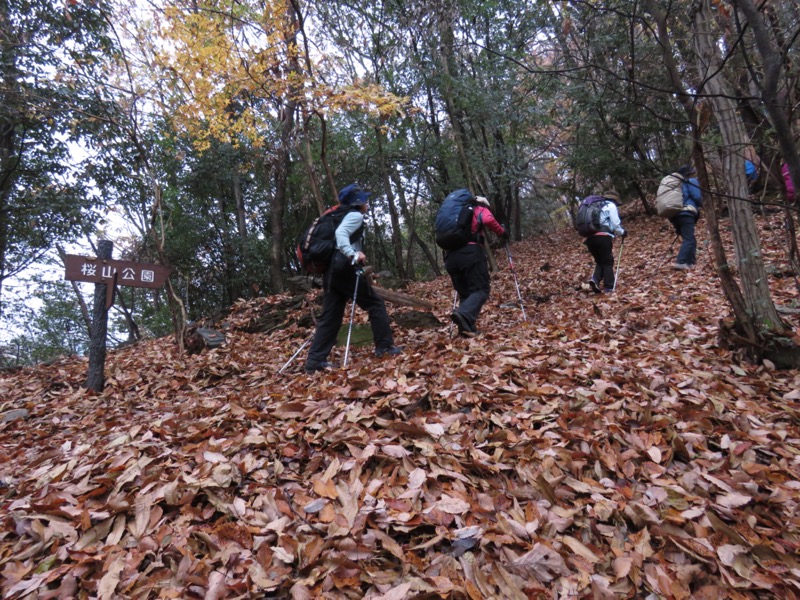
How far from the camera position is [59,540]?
2299 mm

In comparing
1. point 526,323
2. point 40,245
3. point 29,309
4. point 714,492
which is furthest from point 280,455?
point 29,309

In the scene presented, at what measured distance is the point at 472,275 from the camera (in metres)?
5.92

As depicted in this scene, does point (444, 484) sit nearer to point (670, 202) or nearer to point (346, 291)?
point (346, 291)

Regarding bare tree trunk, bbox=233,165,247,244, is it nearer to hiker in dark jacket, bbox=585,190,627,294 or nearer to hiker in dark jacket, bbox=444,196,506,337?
hiker in dark jacket, bbox=444,196,506,337

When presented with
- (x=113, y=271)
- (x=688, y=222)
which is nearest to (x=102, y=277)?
(x=113, y=271)

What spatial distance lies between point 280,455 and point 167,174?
1491 centimetres

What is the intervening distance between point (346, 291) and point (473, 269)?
5.72 ft

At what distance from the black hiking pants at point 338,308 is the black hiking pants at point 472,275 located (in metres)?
1.10

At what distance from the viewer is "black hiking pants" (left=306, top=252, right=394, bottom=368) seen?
534 centimetres

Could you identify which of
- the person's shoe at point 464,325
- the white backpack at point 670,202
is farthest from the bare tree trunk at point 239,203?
the white backpack at point 670,202

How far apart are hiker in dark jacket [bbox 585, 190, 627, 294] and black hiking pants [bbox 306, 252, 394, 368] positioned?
4.34 meters

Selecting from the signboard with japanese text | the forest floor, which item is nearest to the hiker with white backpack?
the forest floor

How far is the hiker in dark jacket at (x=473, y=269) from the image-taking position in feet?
18.9

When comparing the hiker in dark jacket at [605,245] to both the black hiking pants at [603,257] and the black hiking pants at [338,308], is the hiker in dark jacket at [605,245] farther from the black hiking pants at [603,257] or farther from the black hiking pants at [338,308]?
the black hiking pants at [338,308]
